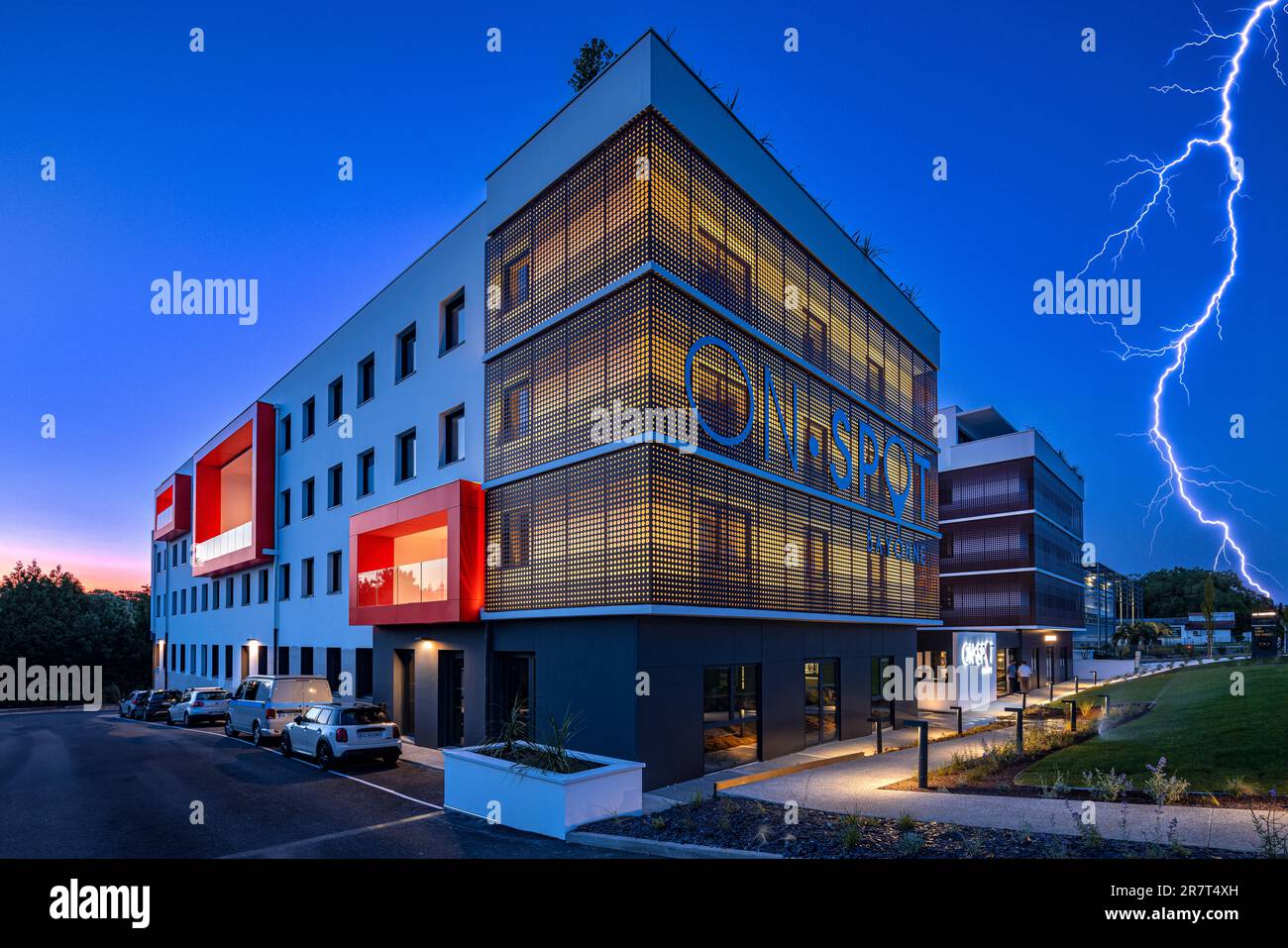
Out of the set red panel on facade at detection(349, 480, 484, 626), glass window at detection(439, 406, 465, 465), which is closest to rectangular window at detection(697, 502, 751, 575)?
red panel on facade at detection(349, 480, 484, 626)

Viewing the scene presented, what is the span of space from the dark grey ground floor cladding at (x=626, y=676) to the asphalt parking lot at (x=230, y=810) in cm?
272

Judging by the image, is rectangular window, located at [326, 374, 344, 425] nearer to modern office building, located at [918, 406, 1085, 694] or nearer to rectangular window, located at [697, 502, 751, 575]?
rectangular window, located at [697, 502, 751, 575]

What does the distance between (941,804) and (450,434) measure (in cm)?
1620

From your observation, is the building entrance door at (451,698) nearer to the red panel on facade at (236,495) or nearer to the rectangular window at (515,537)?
the rectangular window at (515,537)

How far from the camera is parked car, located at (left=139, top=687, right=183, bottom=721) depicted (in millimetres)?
35741

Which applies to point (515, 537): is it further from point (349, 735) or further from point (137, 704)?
point (137, 704)

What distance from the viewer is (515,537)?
19016 millimetres

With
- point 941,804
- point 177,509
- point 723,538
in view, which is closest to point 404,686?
point 723,538

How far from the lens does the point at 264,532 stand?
1372 inches

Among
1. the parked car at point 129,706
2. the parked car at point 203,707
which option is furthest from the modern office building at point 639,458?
the parked car at point 129,706

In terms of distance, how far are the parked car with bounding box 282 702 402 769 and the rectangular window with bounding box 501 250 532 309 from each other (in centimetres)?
Result: 1049
